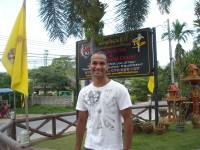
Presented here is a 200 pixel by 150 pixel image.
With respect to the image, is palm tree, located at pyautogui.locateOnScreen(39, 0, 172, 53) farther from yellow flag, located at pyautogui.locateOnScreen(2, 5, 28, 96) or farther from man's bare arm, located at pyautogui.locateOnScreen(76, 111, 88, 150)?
man's bare arm, located at pyautogui.locateOnScreen(76, 111, 88, 150)

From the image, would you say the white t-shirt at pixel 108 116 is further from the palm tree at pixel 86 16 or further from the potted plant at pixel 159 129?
the potted plant at pixel 159 129

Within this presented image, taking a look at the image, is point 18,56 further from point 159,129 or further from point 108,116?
point 108,116

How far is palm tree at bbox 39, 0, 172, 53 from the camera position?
254 inches

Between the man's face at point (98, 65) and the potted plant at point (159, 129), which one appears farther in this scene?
the potted plant at point (159, 129)

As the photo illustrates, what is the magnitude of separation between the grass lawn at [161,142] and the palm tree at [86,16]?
8.49ft

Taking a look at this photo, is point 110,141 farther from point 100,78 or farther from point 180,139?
point 180,139

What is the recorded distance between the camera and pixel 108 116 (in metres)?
2.74

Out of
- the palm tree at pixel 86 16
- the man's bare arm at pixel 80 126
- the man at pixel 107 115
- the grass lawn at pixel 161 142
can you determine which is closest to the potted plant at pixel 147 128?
the grass lawn at pixel 161 142

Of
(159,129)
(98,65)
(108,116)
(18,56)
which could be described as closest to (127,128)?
(108,116)

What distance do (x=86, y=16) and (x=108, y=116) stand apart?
405cm

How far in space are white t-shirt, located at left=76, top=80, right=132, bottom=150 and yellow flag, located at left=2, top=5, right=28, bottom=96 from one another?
4113mm

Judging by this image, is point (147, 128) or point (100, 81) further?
point (147, 128)

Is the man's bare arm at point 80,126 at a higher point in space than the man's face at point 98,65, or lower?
lower

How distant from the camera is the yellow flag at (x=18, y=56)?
669 centimetres
